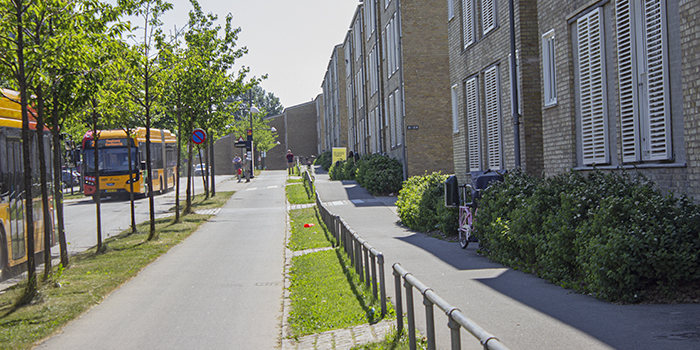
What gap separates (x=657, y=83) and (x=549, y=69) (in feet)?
14.1

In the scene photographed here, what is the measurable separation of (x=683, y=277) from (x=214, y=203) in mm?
20550

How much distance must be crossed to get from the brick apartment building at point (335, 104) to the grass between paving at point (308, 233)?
127 feet

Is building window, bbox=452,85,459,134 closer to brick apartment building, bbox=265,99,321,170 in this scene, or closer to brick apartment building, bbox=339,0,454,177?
brick apartment building, bbox=339,0,454,177

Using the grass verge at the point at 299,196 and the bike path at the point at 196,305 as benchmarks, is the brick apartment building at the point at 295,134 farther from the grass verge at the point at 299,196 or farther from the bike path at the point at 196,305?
the bike path at the point at 196,305

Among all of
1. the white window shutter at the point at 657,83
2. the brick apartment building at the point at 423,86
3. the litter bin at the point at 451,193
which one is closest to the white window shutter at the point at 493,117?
the litter bin at the point at 451,193

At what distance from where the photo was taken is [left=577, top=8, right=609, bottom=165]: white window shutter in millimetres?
9984

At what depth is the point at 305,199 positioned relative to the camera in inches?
1003

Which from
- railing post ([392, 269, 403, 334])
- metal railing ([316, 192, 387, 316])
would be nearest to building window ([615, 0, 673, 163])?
metal railing ([316, 192, 387, 316])

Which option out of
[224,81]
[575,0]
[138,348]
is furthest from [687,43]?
[224,81]

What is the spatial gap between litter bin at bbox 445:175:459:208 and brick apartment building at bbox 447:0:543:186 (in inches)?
82.4

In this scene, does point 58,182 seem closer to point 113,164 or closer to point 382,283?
point 382,283

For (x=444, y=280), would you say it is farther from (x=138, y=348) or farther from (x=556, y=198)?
(x=138, y=348)

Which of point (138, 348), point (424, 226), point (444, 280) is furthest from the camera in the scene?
point (424, 226)

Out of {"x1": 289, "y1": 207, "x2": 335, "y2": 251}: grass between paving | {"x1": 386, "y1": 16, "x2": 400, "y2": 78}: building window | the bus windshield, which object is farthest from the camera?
the bus windshield
